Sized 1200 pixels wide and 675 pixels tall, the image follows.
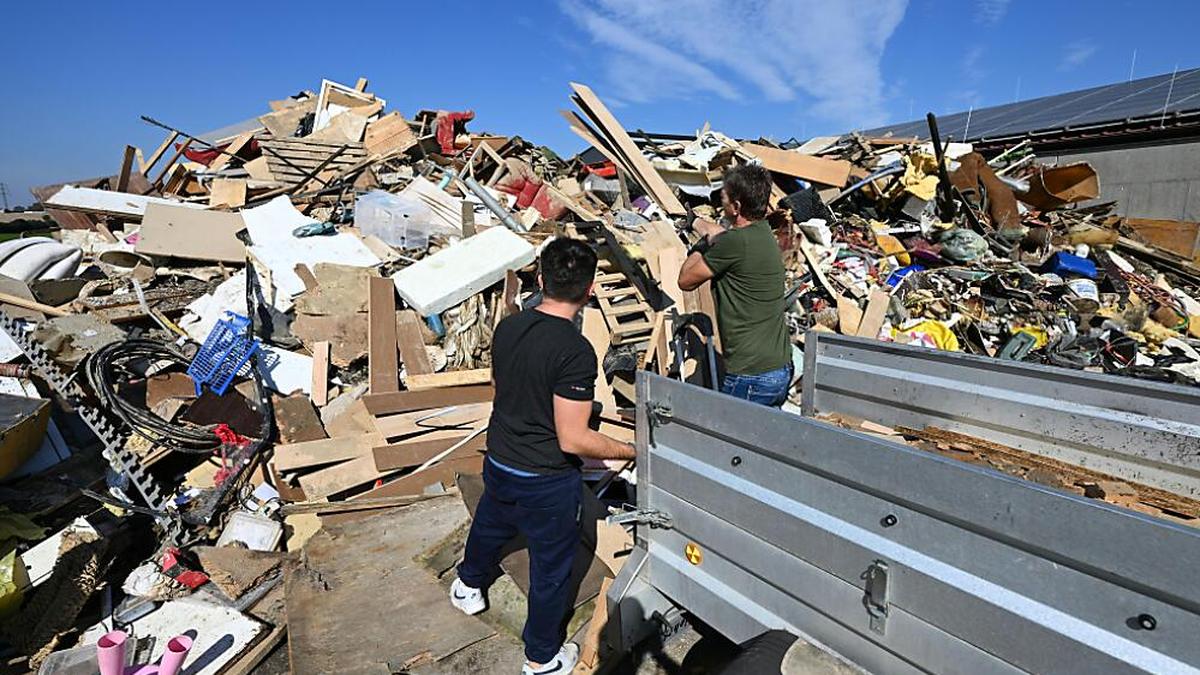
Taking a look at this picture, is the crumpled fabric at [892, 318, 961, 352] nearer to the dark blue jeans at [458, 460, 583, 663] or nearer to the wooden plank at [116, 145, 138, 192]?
the dark blue jeans at [458, 460, 583, 663]

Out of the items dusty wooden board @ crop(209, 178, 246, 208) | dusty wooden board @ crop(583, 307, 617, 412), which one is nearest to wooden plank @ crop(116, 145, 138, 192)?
dusty wooden board @ crop(209, 178, 246, 208)

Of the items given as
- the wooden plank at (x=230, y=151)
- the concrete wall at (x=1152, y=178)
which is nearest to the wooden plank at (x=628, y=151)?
the wooden plank at (x=230, y=151)

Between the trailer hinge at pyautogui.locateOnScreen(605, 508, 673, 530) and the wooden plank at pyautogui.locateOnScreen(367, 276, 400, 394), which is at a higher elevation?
the wooden plank at pyautogui.locateOnScreen(367, 276, 400, 394)

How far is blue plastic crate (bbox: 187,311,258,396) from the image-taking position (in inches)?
180

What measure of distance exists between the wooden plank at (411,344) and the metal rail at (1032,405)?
10.4 ft

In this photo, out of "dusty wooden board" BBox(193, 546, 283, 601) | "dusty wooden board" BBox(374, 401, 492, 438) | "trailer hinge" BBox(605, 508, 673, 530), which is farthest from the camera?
"dusty wooden board" BBox(374, 401, 492, 438)

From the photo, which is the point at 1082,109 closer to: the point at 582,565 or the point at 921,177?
the point at 921,177

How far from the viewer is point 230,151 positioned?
943 cm

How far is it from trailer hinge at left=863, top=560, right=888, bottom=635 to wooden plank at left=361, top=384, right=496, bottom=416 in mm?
3306

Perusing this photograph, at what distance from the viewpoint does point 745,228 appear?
2854 mm

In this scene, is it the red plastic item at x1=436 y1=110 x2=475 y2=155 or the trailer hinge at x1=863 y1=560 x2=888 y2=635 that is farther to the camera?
the red plastic item at x1=436 y1=110 x2=475 y2=155

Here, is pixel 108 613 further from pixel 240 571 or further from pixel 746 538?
pixel 746 538

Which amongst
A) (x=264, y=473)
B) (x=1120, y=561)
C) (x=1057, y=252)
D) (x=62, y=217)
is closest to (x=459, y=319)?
(x=264, y=473)

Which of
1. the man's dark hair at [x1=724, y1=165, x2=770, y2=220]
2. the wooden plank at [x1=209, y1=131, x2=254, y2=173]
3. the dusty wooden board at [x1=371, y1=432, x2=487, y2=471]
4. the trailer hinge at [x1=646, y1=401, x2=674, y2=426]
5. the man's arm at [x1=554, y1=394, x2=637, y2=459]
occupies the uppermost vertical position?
the wooden plank at [x1=209, y1=131, x2=254, y2=173]
